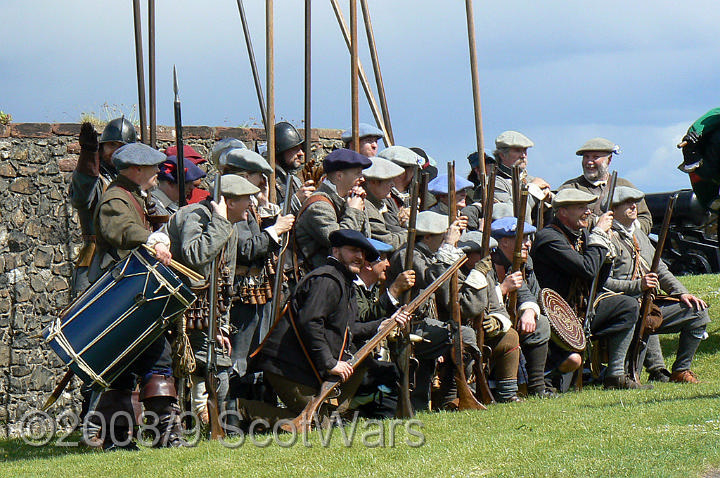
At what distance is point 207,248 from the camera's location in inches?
272

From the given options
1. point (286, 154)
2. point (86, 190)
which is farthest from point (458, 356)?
point (86, 190)

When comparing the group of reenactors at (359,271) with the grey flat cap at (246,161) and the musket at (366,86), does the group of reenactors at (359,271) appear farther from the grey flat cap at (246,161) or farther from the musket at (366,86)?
the musket at (366,86)

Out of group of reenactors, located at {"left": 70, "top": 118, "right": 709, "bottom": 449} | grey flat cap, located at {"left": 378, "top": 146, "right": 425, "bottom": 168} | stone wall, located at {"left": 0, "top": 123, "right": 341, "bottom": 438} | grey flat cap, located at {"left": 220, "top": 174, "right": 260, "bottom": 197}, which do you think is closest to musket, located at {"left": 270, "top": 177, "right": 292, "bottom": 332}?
group of reenactors, located at {"left": 70, "top": 118, "right": 709, "bottom": 449}

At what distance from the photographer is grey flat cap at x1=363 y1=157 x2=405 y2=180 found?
8.67m

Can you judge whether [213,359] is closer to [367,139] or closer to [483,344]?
[483,344]

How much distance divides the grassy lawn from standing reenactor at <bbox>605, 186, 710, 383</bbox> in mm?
1769

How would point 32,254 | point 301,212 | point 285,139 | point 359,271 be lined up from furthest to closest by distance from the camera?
point 32,254 < point 285,139 < point 301,212 < point 359,271

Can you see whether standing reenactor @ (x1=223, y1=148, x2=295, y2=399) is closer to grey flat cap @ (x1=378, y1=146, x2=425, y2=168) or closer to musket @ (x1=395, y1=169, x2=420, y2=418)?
musket @ (x1=395, y1=169, x2=420, y2=418)

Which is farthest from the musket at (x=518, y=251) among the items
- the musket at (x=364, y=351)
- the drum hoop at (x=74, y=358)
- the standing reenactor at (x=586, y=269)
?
the drum hoop at (x=74, y=358)

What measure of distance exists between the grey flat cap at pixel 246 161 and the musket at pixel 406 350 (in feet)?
3.46

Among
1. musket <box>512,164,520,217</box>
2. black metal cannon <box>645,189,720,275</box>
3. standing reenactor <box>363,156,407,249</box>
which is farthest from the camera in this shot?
black metal cannon <box>645,189,720,275</box>

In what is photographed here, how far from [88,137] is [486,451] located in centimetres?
314

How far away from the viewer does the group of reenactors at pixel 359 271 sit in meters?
7.02

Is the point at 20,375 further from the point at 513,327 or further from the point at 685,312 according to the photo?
the point at 685,312
